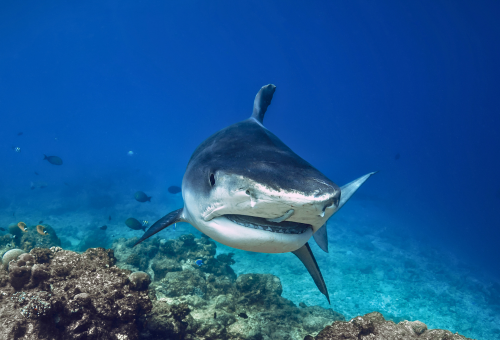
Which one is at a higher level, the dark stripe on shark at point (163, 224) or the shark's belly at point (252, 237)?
the dark stripe on shark at point (163, 224)

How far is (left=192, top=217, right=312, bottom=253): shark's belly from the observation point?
155cm

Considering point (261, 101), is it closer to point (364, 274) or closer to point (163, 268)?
point (163, 268)

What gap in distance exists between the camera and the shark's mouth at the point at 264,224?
157 cm

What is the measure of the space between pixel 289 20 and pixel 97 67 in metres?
101

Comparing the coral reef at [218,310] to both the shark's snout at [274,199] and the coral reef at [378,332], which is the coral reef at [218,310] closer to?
the coral reef at [378,332]

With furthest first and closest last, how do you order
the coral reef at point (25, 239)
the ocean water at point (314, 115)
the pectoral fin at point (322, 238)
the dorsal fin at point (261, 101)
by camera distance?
the ocean water at point (314, 115)
the coral reef at point (25, 239)
the dorsal fin at point (261, 101)
the pectoral fin at point (322, 238)

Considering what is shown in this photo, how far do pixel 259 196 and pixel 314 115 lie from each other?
5160 inches

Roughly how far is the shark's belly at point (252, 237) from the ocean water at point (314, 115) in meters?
8.80

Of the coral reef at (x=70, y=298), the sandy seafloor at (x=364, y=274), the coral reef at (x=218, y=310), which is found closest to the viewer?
the coral reef at (x=70, y=298)

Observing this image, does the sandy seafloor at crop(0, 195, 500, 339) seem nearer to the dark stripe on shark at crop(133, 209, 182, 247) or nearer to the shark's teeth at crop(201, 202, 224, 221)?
the dark stripe on shark at crop(133, 209, 182, 247)

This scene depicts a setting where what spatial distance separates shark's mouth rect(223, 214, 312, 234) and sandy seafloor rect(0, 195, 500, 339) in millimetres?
8472

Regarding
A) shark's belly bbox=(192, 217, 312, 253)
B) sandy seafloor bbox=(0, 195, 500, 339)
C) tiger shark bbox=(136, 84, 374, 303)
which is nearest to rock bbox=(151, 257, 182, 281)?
sandy seafloor bbox=(0, 195, 500, 339)

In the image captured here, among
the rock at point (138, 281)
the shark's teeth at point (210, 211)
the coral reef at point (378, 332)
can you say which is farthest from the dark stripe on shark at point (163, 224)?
the coral reef at point (378, 332)

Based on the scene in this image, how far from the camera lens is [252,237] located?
1.56 m
